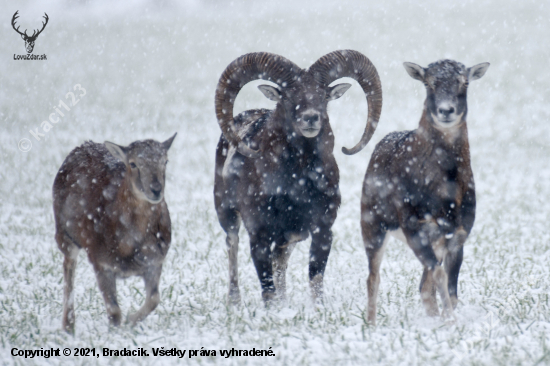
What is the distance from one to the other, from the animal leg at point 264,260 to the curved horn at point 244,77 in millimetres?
958

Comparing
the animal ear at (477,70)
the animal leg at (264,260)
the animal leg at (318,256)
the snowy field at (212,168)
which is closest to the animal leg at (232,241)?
the snowy field at (212,168)

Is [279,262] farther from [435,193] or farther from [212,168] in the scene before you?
[212,168]

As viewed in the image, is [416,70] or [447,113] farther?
[416,70]

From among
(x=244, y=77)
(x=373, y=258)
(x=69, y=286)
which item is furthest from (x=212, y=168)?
(x=373, y=258)

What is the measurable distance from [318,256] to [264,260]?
627 millimetres

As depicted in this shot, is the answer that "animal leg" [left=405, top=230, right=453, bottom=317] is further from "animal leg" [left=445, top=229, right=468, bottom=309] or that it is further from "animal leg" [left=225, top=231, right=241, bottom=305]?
"animal leg" [left=225, top=231, right=241, bottom=305]

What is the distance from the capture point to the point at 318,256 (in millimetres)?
7082

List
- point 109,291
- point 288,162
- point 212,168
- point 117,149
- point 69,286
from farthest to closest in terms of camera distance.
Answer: point 212,168, point 288,162, point 69,286, point 109,291, point 117,149

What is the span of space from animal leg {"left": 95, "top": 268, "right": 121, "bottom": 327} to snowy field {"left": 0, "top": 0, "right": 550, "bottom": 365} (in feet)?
0.45

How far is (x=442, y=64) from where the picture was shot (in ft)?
19.9

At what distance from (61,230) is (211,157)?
11828 mm

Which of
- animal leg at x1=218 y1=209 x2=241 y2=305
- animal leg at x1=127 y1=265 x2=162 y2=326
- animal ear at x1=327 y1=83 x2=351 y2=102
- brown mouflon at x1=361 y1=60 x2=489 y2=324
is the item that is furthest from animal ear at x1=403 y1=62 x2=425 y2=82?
animal leg at x1=127 y1=265 x2=162 y2=326

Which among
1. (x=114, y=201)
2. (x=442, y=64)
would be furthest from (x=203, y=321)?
(x=442, y=64)

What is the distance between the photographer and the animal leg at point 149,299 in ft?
20.0
